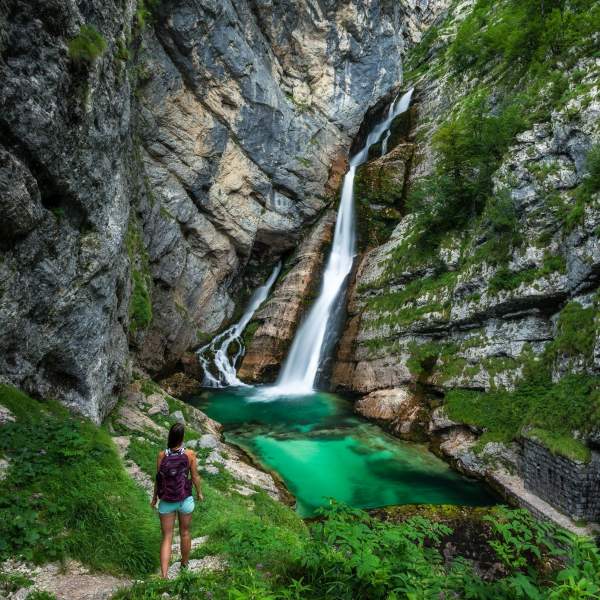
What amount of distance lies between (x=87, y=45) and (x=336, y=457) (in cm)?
1314

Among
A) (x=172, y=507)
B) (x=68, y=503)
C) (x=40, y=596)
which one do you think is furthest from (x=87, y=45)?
(x=40, y=596)

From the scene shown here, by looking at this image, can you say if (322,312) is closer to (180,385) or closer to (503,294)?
(180,385)

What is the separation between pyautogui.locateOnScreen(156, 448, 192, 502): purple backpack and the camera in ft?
14.8

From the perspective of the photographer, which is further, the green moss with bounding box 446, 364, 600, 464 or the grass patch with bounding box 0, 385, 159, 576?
the green moss with bounding box 446, 364, 600, 464

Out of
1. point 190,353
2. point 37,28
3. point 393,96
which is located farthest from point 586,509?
point 393,96

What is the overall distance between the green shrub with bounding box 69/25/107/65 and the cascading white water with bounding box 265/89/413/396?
16.3 metres

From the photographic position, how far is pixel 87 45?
8.16 meters

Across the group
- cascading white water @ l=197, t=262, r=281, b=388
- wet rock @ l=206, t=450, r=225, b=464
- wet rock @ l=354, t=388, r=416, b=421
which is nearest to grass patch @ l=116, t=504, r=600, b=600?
wet rock @ l=206, t=450, r=225, b=464

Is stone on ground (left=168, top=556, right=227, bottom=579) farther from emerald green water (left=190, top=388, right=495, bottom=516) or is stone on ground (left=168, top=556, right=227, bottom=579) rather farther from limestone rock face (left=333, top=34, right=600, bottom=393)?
limestone rock face (left=333, top=34, right=600, bottom=393)

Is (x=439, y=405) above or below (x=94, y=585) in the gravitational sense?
above

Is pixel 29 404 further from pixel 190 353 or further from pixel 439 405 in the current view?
pixel 190 353

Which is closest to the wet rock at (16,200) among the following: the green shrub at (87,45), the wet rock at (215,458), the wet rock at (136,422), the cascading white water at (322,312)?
the green shrub at (87,45)

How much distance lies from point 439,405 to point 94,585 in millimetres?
13129

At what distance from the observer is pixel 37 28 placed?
714 cm
